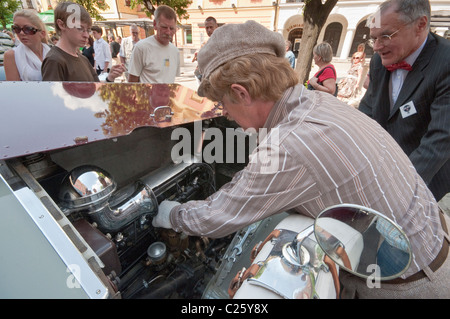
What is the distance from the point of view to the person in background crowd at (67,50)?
2.10 meters

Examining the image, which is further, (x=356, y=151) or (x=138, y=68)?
(x=138, y=68)

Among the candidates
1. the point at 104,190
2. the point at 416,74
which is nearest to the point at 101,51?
the point at 104,190

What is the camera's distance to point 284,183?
0.89 m

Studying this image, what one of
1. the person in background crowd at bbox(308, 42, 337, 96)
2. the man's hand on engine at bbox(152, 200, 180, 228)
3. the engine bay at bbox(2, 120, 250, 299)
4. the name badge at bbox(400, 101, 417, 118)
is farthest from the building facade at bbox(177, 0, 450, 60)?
the man's hand on engine at bbox(152, 200, 180, 228)

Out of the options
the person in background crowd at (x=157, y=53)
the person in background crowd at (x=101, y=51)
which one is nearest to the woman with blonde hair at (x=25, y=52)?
the person in background crowd at (x=157, y=53)

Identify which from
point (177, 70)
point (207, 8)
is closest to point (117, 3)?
point (207, 8)

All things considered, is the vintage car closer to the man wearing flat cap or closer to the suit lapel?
the man wearing flat cap

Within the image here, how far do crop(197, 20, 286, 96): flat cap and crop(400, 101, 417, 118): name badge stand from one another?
1457 millimetres

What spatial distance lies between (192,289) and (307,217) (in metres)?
0.91
